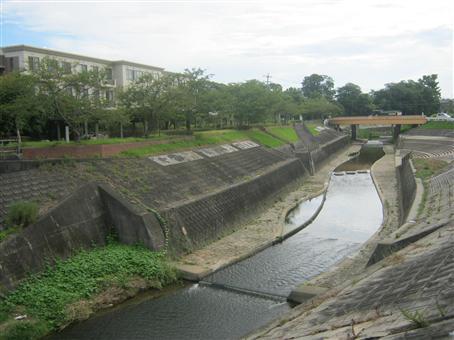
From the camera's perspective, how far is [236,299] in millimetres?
18234

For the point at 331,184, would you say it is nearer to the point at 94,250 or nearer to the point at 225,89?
the point at 225,89

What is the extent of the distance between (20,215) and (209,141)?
84.4ft

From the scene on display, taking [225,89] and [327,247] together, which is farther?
[225,89]

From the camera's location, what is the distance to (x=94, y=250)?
2025 cm

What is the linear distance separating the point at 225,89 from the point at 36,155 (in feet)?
120

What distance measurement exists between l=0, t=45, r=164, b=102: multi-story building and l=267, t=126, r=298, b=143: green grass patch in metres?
19.7

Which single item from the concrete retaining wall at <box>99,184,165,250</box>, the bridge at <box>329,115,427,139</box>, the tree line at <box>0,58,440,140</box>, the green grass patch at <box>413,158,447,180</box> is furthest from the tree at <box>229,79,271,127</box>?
the concrete retaining wall at <box>99,184,165,250</box>

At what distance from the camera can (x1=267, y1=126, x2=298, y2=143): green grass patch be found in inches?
2468

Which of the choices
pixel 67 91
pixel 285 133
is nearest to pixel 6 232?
pixel 67 91

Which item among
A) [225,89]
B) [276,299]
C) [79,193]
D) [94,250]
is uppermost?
[225,89]

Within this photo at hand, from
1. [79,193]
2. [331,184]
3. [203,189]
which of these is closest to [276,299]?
[79,193]

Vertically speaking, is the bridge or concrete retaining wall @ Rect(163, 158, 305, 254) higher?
the bridge

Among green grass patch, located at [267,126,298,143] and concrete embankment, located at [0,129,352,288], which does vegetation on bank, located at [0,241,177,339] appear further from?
green grass patch, located at [267,126,298,143]

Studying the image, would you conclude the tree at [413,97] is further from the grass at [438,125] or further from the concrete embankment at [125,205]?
the concrete embankment at [125,205]
